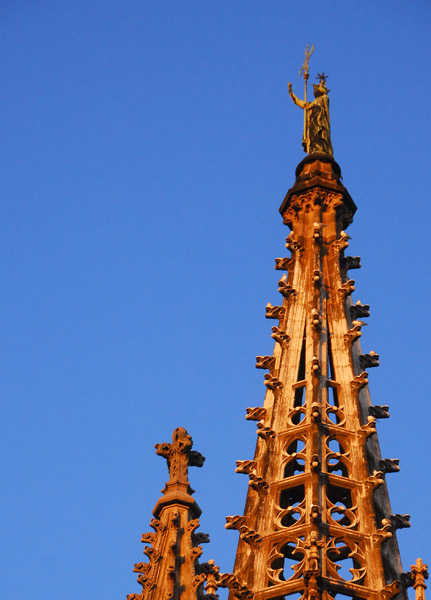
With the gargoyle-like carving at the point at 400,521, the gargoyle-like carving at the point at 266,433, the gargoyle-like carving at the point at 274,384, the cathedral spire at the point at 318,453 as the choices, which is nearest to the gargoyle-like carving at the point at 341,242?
the cathedral spire at the point at 318,453

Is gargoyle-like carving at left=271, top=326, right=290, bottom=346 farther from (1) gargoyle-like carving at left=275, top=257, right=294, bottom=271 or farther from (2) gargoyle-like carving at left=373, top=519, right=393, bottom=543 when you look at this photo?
(2) gargoyle-like carving at left=373, top=519, right=393, bottom=543

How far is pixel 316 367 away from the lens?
3416 cm

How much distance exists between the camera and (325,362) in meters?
34.9

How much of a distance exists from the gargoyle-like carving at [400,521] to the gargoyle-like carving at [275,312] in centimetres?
653

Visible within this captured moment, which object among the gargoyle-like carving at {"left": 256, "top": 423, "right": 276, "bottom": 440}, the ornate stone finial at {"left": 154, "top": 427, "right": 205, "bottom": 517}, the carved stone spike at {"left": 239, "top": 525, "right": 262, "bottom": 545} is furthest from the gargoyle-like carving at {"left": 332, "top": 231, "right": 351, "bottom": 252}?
the carved stone spike at {"left": 239, "top": 525, "right": 262, "bottom": 545}

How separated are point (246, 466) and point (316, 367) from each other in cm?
264

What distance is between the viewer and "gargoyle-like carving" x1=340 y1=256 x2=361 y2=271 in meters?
38.0

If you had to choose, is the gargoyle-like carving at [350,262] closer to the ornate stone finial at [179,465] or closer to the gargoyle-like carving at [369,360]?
the gargoyle-like carving at [369,360]

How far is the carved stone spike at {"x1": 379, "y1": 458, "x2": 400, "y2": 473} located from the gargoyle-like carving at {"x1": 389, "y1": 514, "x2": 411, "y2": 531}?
1198 millimetres

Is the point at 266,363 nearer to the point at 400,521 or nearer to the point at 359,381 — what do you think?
the point at 359,381

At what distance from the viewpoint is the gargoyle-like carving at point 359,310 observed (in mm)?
36469

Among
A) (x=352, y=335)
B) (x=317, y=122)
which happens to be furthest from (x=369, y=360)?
(x=317, y=122)

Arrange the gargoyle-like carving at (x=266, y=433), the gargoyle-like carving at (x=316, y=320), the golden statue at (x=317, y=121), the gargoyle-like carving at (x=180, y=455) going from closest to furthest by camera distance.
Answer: the gargoyle-like carving at (x=180, y=455), the gargoyle-like carving at (x=266, y=433), the gargoyle-like carving at (x=316, y=320), the golden statue at (x=317, y=121)

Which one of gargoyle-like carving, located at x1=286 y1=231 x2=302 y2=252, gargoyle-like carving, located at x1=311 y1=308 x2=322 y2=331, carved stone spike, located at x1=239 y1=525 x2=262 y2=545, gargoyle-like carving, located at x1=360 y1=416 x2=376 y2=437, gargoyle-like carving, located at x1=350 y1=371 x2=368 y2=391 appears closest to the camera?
carved stone spike, located at x1=239 y1=525 x2=262 y2=545
